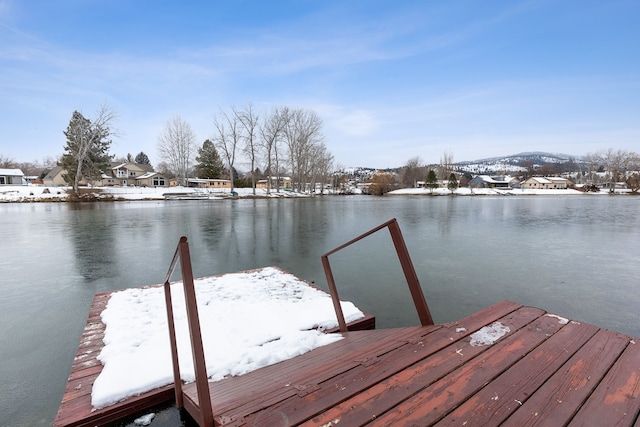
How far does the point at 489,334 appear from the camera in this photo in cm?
210

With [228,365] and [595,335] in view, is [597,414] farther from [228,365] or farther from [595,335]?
[228,365]

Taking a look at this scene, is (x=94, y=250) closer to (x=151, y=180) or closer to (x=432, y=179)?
(x=151, y=180)

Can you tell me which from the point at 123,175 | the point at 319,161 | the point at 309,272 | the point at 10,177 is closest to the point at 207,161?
the point at 123,175

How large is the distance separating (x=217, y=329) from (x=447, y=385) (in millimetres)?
2619

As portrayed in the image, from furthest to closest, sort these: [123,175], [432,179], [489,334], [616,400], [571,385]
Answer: [432,179] < [123,175] < [489,334] < [571,385] < [616,400]

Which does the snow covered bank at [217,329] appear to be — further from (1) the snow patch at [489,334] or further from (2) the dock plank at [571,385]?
(2) the dock plank at [571,385]

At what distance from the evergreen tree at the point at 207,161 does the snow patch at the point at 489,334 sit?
60.3 m

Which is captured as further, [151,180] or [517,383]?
[151,180]

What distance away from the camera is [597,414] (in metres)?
1.27

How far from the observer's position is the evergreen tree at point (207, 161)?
56.8m

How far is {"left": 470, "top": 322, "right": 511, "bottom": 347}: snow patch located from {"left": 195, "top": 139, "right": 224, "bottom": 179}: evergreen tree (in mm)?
60275

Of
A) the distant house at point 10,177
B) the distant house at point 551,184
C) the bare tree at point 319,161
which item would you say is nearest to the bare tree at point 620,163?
the distant house at point 551,184

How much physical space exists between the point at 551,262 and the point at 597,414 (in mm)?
7077

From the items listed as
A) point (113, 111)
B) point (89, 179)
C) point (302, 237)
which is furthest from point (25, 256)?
point (89, 179)
